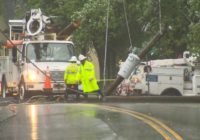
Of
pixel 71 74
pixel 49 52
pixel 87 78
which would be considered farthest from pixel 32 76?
pixel 87 78

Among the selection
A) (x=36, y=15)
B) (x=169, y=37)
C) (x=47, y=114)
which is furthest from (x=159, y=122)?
(x=169, y=37)

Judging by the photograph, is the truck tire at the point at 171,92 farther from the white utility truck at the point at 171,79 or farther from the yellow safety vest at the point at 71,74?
the yellow safety vest at the point at 71,74

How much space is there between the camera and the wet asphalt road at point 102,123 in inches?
444

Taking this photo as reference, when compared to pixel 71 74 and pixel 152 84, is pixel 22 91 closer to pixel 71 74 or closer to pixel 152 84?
pixel 71 74

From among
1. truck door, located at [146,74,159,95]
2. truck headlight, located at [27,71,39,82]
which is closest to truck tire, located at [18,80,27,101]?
truck headlight, located at [27,71,39,82]

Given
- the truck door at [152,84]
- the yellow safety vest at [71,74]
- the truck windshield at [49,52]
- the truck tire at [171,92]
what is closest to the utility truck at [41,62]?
the truck windshield at [49,52]

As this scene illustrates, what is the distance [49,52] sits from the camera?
82.7 feet

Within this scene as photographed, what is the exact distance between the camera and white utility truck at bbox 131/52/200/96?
26.1m

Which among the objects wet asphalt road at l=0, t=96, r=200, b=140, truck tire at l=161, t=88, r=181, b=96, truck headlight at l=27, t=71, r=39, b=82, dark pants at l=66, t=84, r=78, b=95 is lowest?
wet asphalt road at l=0, t=96, r=200, b=140

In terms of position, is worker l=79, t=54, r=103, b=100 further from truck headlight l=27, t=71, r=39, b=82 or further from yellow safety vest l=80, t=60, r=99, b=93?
truck headlight l=27, t=71, r=39, b=82

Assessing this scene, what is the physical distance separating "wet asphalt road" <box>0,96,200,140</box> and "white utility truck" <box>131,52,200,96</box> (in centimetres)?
930

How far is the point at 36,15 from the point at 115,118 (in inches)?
534

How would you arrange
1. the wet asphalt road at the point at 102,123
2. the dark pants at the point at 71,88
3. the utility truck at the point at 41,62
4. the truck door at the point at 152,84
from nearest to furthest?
the wet asphalt road at the point at 102,123 → the dark pants at the point at 71,88 → the utility truck at the point at 41,62 → the truck door at the point at 152,84

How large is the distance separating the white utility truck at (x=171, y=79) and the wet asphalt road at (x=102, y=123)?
930 cm
